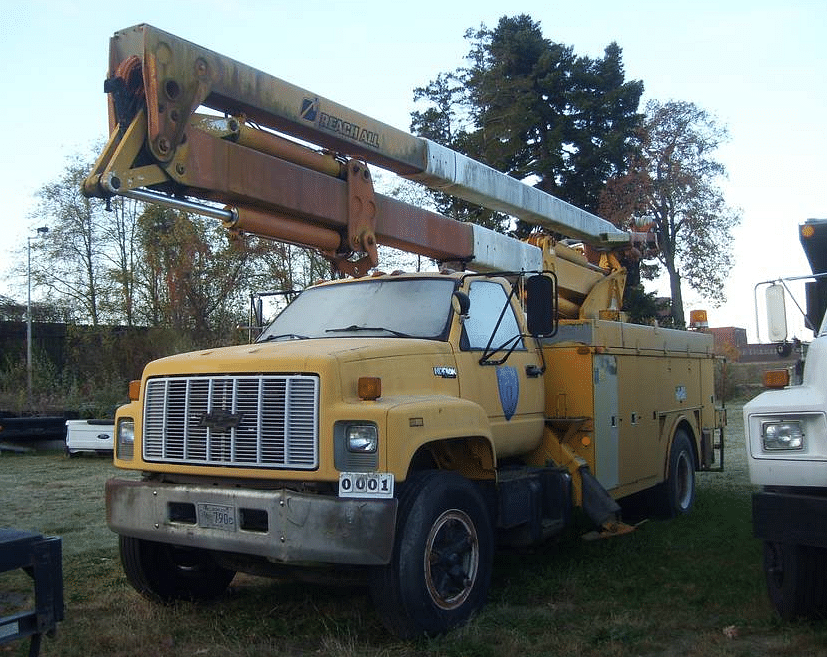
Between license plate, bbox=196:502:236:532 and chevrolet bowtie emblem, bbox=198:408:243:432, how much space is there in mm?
470

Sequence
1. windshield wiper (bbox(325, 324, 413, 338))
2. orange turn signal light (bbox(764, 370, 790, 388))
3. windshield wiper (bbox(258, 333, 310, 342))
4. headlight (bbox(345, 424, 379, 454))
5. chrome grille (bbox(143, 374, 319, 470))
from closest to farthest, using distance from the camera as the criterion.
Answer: headlight (bbox(345, 424, 379, 454)) → chrome grille (bbox(143, 374, 319, 470)) → orange turn signal light (bbox(764, 370, 790, 388)) → windshield wiper (bbox(325, 324, 413, 338)) → windshield wiper (bbox(258, 333, 310, 342))

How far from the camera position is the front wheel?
5.19 m

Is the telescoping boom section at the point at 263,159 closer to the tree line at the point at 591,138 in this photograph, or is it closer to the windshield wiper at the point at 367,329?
the windshield wiper at the point at 367,329

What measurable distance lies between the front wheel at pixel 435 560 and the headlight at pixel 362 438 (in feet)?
1.33

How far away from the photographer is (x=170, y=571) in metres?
6.46

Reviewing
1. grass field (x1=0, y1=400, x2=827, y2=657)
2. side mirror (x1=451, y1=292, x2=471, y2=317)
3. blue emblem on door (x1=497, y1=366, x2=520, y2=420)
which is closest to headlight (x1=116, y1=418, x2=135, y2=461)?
grass field (x1=0, y1=400, x2=827, y2=657)

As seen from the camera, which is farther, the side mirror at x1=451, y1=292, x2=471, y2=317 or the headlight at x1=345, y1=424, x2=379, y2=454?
the side mirror at x1=451, y1=292, x2=471, y2=317

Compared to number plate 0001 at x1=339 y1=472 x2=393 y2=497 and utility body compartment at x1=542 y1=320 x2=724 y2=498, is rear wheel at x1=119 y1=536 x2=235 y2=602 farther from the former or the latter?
utility body compartment at x1=542 y1=320 x2=724 y2=498

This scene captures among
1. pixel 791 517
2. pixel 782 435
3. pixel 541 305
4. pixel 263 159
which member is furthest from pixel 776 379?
pixel 263 159

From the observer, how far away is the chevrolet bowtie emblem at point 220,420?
Answer: 5.49m

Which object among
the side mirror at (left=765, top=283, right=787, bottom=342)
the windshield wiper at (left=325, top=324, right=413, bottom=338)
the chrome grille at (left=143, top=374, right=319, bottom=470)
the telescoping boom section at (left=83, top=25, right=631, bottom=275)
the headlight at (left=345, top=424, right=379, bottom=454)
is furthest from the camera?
the windshield wiper at (left=325, top=324, right=413, bottom=338)

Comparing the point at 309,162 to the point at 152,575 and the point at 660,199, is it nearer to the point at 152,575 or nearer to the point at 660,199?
the point at 152,575

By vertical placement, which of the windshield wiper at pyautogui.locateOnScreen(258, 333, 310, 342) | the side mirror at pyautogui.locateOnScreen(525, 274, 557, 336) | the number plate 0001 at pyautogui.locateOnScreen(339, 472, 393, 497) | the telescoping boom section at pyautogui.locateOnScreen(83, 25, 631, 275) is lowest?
the number plate 0001 at pyautogui.locateOnScreen(339, 472, 393, 497)

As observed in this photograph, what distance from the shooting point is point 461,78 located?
1500 inches
